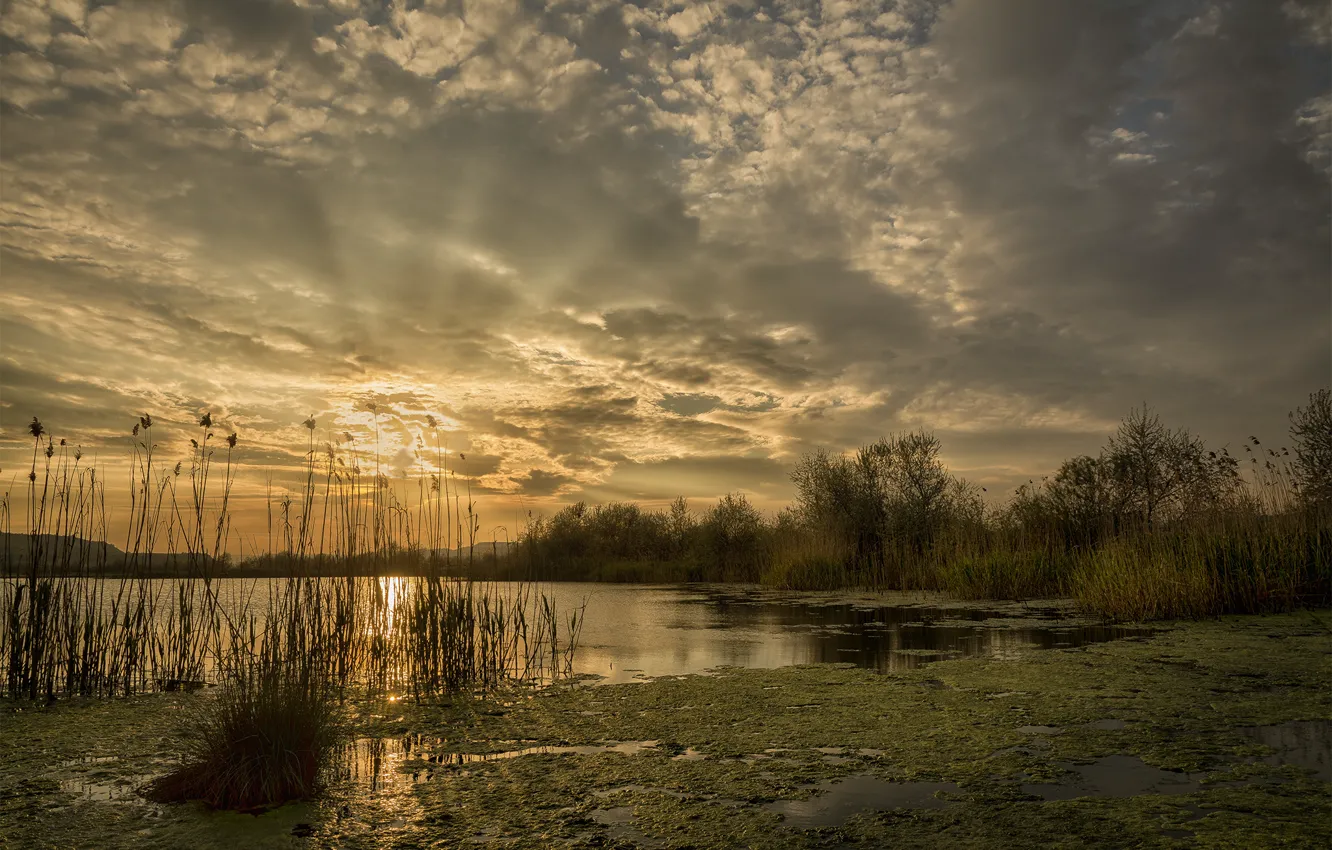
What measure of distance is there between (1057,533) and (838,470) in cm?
900

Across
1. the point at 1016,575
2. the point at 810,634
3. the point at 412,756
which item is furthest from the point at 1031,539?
the point at 412,756

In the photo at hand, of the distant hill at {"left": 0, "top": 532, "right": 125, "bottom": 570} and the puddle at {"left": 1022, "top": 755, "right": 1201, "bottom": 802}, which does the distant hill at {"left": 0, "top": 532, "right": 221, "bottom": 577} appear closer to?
the distant hill at {"left": 0, "top": 532, "right": 125, "bottom": 570}

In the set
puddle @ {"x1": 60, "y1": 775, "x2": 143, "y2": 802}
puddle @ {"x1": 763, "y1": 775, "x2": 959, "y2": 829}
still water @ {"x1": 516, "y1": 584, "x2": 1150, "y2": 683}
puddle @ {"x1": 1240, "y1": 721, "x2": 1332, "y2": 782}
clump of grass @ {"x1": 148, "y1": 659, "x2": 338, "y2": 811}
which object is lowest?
still water @ {"x1": 516, "y1": 584, "x2": 1150, "y2": 683}

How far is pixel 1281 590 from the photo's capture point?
995 centimetres

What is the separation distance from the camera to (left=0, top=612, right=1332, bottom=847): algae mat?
299cm

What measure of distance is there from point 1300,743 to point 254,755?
16.5 ft

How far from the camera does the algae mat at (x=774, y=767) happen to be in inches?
118

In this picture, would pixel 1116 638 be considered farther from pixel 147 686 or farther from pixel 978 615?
pixel 147 686

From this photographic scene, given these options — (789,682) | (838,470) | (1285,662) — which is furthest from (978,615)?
(838,470)

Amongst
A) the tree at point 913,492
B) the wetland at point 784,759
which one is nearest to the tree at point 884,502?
the tree at point 913,492

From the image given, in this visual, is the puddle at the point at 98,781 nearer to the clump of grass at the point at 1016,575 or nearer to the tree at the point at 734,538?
the clump of grass at the point at 1016,575

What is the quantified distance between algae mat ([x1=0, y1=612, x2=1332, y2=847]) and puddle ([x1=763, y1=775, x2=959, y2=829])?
0.6 inches

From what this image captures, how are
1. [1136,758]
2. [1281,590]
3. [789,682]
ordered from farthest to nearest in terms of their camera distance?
[1281,590] < [789,682] < [1136,758]

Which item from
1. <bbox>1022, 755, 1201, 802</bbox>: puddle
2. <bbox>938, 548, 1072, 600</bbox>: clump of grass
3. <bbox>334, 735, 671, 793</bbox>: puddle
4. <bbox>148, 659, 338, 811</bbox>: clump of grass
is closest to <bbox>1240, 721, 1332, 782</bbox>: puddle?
<bbox>1022, 755, 1201, 802</bbox>: puddle
